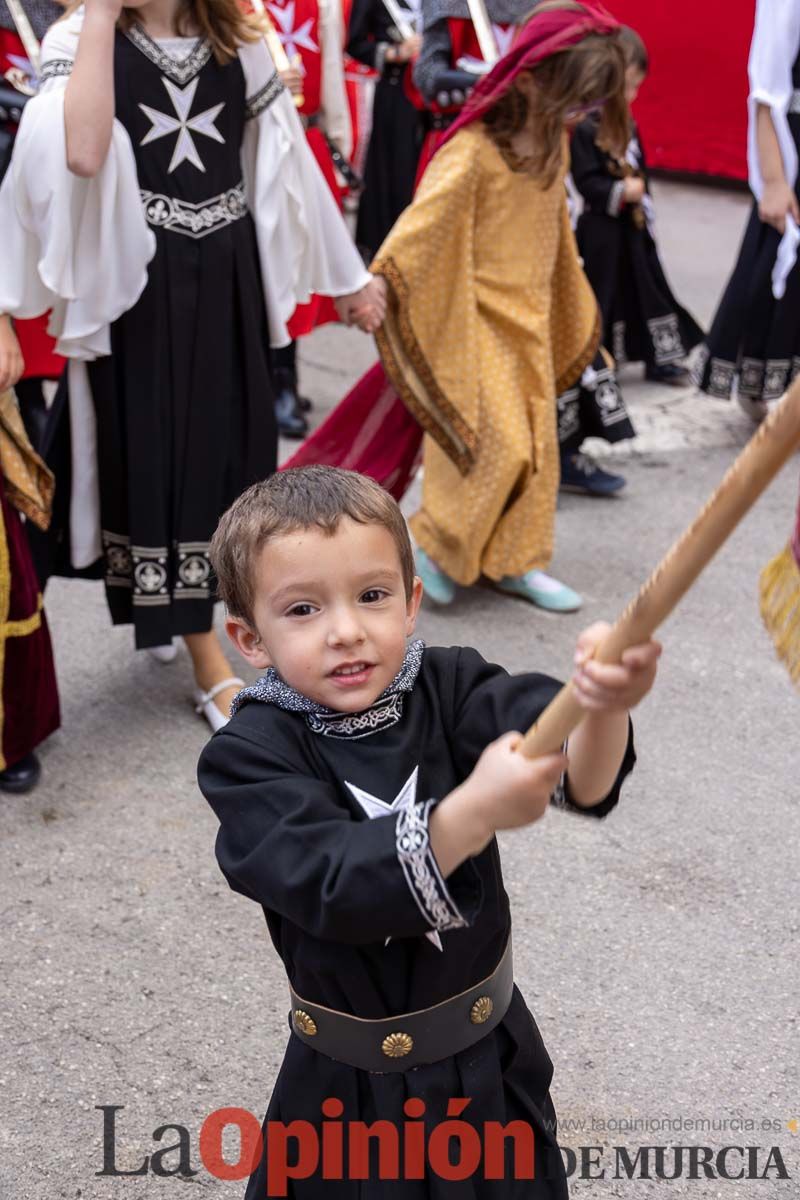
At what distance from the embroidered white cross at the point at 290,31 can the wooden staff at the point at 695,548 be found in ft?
13.2

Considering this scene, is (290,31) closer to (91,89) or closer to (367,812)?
(91,89)

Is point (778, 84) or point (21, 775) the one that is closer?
point (21, 775)

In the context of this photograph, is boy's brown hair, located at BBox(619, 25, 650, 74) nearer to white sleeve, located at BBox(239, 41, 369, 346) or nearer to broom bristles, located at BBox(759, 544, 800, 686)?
white sleeve, located at BBox(239, 41, 369, 346)

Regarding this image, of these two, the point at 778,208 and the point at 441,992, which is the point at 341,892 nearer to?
the point at 441,992

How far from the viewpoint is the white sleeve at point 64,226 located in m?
2.83

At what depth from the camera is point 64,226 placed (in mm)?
2848

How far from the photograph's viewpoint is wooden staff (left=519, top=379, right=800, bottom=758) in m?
1.07

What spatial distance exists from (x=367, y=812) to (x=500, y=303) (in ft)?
8.26

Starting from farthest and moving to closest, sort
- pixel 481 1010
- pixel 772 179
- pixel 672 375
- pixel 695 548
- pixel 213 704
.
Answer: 1. pixel 672 375
2. pixel 772 179
3. pixel 213 704
4. pixel 481 1010
5. pixel 695 548

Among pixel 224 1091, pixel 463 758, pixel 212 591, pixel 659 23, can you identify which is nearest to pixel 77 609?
pixel 212 591

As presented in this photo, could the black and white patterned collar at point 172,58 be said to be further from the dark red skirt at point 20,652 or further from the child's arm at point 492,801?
the child's arm at point 492,801

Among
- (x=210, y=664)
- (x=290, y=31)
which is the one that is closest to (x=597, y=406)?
(x=290, y=31)

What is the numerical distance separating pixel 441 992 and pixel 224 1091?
0.91 meters

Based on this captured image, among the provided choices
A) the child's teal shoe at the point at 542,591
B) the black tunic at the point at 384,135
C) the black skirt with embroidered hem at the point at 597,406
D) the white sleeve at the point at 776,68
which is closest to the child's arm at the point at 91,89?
the child's teal shoe at the point at 542,591
